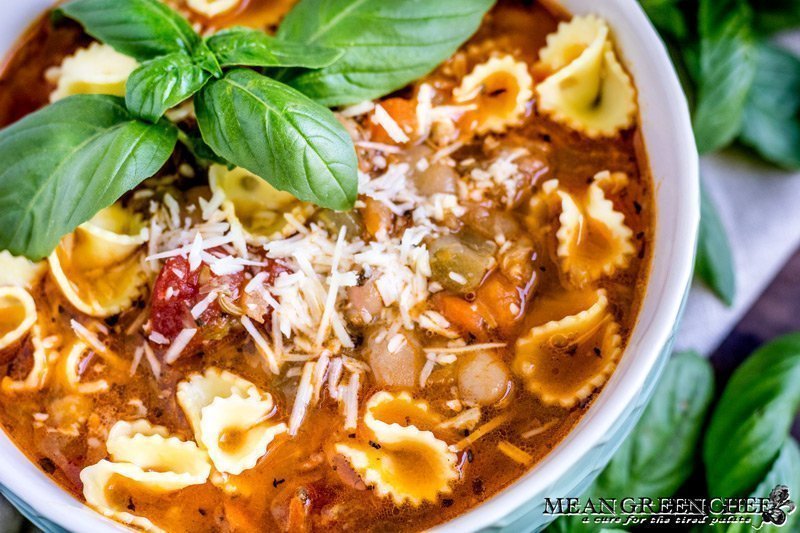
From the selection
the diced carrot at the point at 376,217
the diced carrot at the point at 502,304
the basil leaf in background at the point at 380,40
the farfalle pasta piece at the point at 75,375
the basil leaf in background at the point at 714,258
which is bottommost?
the basil leaf in background at the point at 714,258

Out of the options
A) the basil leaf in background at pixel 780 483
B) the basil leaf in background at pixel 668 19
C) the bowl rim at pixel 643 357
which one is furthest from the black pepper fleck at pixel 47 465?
the basil leaf in background at pixel 668 19

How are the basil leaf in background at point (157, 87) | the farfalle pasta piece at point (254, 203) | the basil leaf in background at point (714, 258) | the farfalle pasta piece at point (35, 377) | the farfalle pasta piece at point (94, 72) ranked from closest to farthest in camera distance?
the basil leaf in background at point (157, 87)
the farfalle pasta piece at point (35, 377)
the farfalle pasta piece at point (254, 203)
the farfalle pasta piece at point (94, 72)
the basil leaf in background at point (714, 258)

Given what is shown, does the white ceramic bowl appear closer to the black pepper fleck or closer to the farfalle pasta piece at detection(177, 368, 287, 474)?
the black pepper fleck

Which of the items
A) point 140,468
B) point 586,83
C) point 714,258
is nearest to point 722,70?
point 714,258

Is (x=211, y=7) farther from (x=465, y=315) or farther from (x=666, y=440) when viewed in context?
(x=666, y=440)

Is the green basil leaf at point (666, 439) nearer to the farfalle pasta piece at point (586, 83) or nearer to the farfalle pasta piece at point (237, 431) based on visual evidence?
the farfalle pasta piece at point (586, 83)

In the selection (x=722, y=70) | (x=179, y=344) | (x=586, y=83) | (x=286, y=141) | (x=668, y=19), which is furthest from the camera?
(x=668, y=19)
